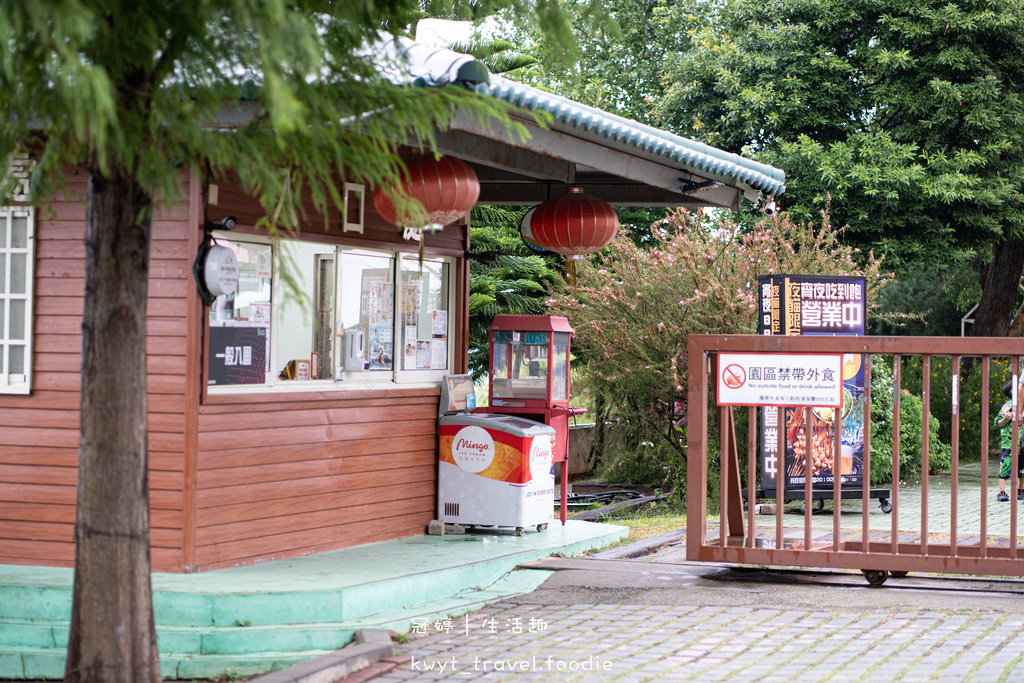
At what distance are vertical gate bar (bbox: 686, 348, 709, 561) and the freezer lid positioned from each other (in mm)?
1446

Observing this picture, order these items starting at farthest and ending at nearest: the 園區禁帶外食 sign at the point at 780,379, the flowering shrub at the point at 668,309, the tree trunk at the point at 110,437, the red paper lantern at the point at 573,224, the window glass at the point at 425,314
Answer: the flowering shrub at the point at 668,309 → the red paper lantern at the point at 573,224 → the window glass at the point at 425,314 → the 園區禁帶外食 sign at the point at 780,379 → the tree trunk at the point at 110,437

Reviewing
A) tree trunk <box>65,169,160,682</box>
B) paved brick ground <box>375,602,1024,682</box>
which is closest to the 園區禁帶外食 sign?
paved brick ground <box>375,602,1024,682</box>

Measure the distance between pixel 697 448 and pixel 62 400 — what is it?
413cm

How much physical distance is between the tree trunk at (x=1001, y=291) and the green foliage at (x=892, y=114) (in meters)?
2.71

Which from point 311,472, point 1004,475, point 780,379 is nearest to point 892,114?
point 1004,475

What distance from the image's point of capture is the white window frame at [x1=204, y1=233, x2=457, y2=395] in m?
7.09

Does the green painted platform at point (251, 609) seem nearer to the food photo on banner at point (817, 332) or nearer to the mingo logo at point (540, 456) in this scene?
the mingo logo at point (540, 456)

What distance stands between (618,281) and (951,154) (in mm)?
7451

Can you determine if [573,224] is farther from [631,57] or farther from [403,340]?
[631,57]

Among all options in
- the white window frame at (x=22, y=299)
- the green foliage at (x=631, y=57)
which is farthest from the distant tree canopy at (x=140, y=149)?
the green foliage at (x=631, y=57)

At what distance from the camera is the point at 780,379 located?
7203mm

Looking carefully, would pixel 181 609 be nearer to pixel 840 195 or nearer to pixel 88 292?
pixel 88 292

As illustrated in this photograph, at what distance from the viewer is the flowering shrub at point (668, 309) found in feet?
39.5

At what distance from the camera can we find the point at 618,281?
13344mm
